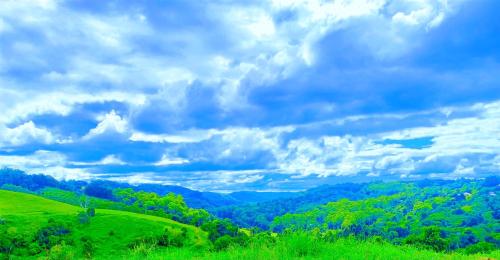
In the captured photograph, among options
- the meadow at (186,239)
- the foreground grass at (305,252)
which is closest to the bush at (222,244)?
the meadow at (186,239)

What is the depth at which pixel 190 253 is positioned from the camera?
829 inches

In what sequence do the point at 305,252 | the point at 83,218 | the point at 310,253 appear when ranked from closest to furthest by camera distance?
the point at 310,253
the point at 305,252
the point at 83,218

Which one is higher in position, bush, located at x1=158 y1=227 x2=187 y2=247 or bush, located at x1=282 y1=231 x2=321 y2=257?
bush, located at x1=282 y1=231 x2=321 y2=257

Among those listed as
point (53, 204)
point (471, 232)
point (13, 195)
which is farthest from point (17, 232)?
point (471, 232)

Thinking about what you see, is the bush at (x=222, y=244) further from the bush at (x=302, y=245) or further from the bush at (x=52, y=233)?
the bush at (x=52, y=233)

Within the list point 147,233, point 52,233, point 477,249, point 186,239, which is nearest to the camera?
point 477,249

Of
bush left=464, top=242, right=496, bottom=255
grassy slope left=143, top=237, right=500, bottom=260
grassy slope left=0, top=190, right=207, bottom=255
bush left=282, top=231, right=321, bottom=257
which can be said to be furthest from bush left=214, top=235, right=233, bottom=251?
grassy slope left=0, top=190, right=207, bottom=255

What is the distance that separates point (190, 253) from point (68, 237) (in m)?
115

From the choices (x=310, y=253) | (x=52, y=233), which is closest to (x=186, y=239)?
(x=52, y=233)

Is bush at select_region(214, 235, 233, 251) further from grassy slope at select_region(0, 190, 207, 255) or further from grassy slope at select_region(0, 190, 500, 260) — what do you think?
grassy slope at select_region(0, 190, 207, 255)

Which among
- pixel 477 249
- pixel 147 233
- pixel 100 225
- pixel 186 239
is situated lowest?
pixel 186 239

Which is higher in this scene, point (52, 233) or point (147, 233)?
point (52, 233)

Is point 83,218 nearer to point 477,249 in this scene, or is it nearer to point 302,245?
point 477,249

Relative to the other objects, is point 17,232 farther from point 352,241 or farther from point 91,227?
point 352,241
